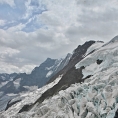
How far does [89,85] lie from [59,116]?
13.0 meters

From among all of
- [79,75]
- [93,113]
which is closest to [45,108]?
[93,113]

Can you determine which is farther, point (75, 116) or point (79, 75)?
point (79, 75)

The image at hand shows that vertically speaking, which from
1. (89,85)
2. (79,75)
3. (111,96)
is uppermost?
(79,75)

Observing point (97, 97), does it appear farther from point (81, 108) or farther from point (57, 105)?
point (57, 105)

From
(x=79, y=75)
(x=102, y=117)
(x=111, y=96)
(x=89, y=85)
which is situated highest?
(x=79, y=75)

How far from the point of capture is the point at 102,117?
51219mm

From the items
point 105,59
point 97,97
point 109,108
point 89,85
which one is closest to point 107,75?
point 89,85

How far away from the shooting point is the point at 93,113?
175ft

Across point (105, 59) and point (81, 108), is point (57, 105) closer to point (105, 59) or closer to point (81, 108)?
point (81, 108)

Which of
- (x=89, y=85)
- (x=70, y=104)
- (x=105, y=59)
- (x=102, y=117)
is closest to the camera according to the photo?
(x=102, y=117)

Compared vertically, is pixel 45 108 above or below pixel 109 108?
above

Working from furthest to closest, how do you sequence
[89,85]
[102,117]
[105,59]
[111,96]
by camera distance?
1. [105,59]
2. [89,85]
3. [111,96]
4. [102,117]

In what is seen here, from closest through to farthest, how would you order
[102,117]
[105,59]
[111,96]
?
[102,117]
[111,96]
[105,59]

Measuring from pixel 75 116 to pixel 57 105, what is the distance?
28.7 ft
